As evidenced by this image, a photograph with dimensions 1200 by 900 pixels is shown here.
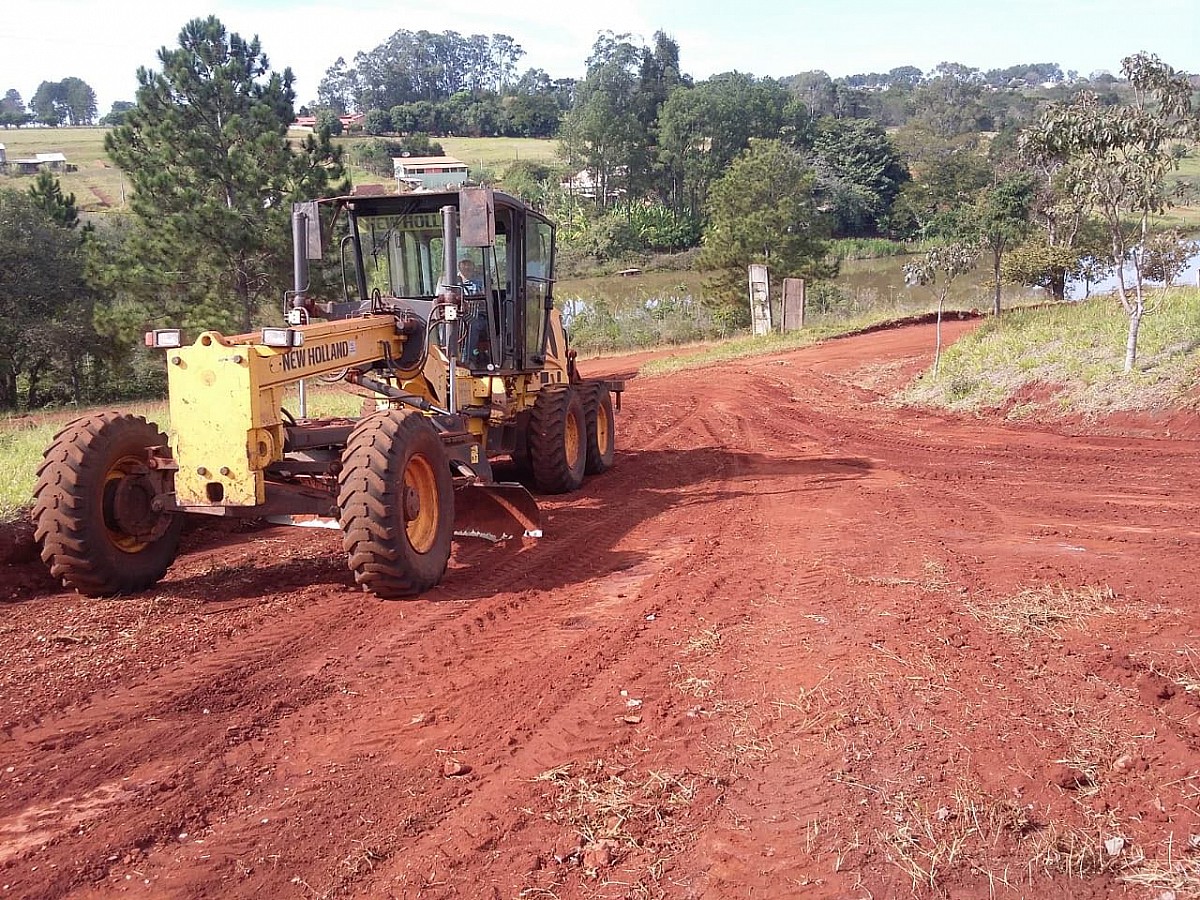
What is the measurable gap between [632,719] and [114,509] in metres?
3.65

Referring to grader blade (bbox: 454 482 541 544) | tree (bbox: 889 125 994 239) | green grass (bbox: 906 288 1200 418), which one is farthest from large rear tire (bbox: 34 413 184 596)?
tree (bbox: 889 125 994 239)

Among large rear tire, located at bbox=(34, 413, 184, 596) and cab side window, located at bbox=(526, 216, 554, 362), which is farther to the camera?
cab side window, located at bbox=(526, 216, 554, 362)

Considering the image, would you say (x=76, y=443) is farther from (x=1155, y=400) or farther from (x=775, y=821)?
(x=1155, y=400)

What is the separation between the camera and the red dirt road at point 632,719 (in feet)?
11.3

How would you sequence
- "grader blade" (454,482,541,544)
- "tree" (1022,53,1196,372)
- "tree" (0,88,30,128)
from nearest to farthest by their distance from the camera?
"grader blade" (454,482,541,544), "tree" (1022,53,1196,372), "tree" (0,88,30,128)

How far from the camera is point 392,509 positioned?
6.01 metres

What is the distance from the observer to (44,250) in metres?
26.2

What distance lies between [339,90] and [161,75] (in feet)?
395

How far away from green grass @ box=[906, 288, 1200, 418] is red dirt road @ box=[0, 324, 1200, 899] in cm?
560

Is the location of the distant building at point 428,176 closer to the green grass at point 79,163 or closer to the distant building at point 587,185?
the distant building at point 587,185

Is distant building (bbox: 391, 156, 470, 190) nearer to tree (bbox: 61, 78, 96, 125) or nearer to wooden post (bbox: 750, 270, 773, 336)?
wooden post (bbox: 750, 270, 773, 336)

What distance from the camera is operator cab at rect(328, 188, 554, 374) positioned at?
27.9ft

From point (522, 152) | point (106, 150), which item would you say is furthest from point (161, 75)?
point (522, 152)

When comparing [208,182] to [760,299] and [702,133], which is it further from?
[702,133]
